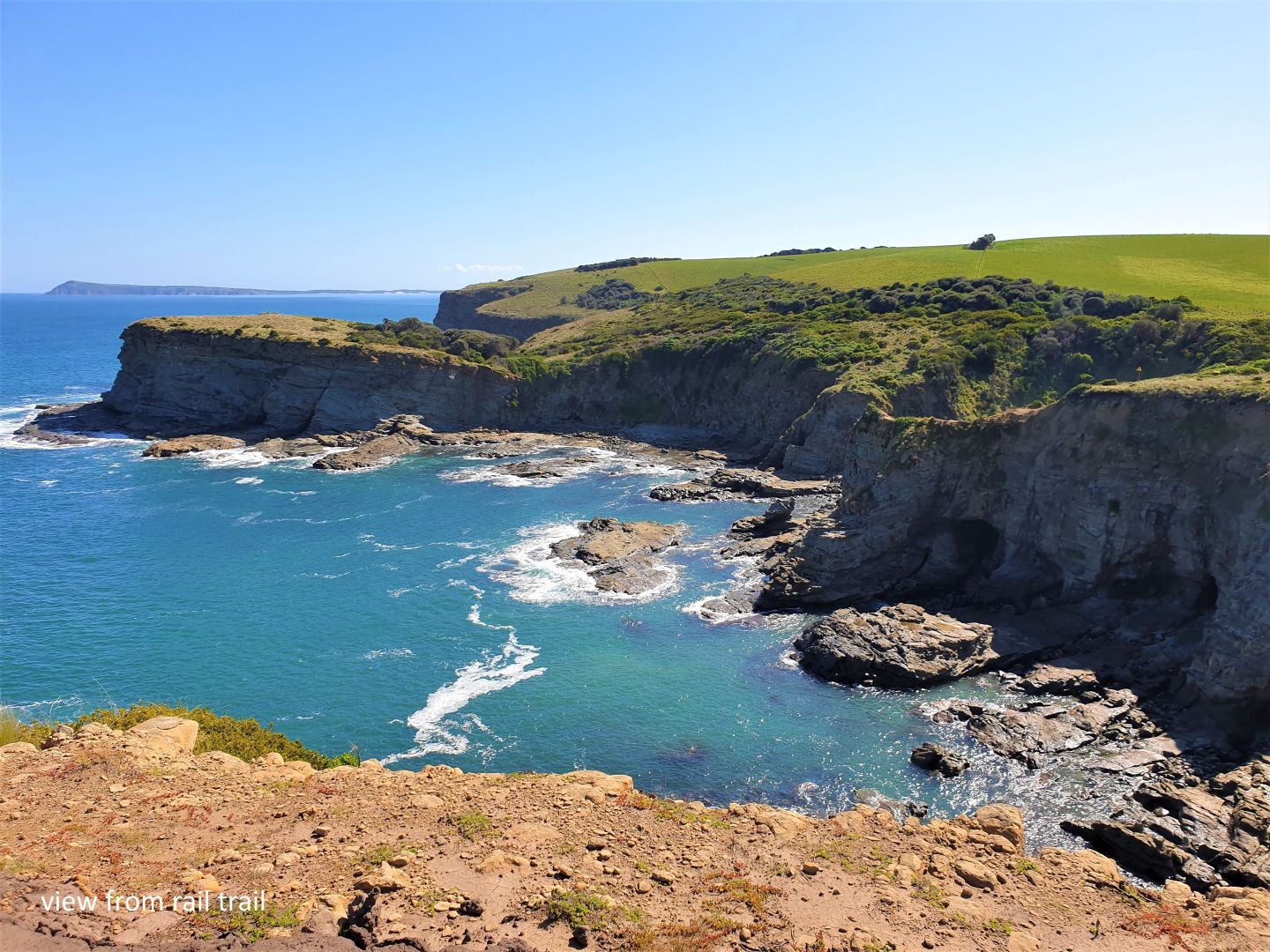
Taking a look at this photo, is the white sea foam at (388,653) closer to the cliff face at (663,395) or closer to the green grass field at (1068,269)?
the cliff face at (663,395)

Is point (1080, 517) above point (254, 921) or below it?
above

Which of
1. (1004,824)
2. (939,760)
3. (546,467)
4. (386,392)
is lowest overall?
(939,760)

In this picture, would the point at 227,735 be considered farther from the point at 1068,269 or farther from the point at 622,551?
the point at 1068,269

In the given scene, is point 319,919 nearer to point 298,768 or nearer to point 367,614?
point 298,768

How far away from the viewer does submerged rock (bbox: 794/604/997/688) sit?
39938mm

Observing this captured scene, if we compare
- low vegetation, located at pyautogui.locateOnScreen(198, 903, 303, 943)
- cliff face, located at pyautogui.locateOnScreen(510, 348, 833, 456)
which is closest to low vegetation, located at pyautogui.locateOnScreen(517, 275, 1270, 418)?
cliff face, located at pyautogui.locateOnScreen(510, 348, 833, 456)

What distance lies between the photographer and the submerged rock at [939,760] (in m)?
32.8

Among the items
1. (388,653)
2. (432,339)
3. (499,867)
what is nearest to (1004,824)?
(499,867)

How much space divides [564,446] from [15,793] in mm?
73872

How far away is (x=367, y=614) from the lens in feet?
156

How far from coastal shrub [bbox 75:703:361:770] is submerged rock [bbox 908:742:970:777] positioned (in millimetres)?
21767

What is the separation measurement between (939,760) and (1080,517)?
19.0 meters

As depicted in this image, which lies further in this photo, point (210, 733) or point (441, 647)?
point (441, 647)

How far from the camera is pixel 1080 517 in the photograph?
147 feet
